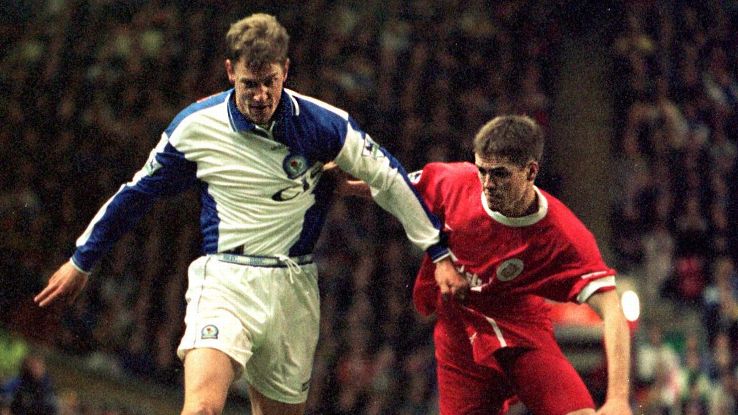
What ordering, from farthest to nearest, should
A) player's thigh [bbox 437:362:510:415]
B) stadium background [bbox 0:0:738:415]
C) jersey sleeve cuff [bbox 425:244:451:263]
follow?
stadium background [bbox 0:0:738:415] → player's thigh [bbox 437:362:510:415] → jersey sleeve cuff [bbox 425:244:451:263]

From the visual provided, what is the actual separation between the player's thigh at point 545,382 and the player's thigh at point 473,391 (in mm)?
70

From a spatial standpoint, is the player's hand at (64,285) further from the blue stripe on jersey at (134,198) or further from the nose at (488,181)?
the nose at (488,181)

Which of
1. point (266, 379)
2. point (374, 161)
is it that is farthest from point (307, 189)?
point (266, 379)

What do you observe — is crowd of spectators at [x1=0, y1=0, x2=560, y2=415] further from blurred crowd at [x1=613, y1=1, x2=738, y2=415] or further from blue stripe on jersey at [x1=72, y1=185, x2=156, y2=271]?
blue stripe on jersey at [x1=72, y1=185, x2=156, y2=271]

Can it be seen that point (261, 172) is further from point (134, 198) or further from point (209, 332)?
point (209, 332)

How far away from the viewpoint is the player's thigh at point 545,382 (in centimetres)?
382

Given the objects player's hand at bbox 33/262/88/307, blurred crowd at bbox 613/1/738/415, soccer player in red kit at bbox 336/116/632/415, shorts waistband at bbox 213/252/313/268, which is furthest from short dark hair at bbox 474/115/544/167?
blurred crowd at bbox 613/1/738/415

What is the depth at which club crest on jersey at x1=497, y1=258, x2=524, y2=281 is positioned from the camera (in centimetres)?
393

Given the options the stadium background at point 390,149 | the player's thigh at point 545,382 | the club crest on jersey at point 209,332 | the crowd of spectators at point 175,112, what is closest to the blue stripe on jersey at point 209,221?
the club crest on jersey at point 209,332

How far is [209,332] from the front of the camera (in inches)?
143

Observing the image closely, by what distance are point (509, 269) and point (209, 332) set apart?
1004 mm

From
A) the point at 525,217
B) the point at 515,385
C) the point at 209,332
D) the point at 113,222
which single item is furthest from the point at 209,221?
the point at 515,385

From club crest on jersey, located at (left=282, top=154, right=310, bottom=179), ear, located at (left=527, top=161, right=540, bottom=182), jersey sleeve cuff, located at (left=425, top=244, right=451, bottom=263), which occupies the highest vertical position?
ear, located at (left=527, top=161, right=540, bottom=182)

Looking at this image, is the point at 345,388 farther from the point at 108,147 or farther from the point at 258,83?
the point at 258,83
